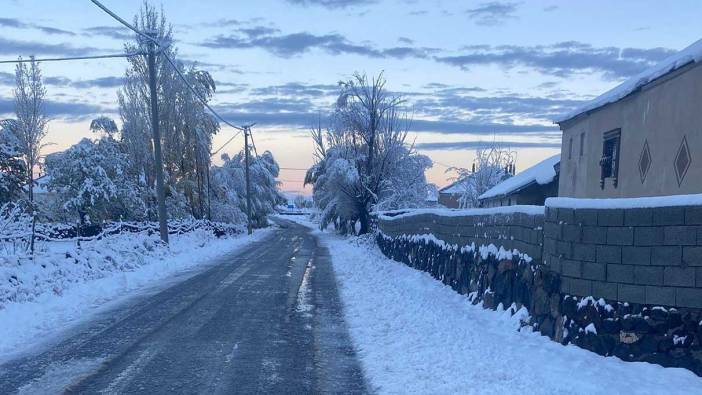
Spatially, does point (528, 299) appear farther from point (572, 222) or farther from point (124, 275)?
point (124, 275)

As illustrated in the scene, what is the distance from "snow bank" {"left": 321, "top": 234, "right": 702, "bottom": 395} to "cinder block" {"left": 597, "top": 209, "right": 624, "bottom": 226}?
1531mm

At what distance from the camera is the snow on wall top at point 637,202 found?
632 centimetres

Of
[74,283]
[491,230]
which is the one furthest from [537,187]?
[74,283]

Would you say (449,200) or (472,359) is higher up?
(449,200)

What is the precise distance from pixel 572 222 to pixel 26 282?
9.96m

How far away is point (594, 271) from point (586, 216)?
0.67 m

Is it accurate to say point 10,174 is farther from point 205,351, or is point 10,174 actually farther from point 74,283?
point 205,351

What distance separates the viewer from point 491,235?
10695mm

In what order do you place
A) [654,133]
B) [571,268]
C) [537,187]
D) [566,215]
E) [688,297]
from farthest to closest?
[537,187]
[654,133]
[566,215]
[571,268]
[688,297]

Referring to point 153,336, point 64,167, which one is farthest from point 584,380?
point 64,167

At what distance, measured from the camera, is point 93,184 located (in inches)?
1275

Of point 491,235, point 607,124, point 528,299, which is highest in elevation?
point 607,124

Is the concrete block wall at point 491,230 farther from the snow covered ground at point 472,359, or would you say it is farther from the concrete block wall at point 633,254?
the snow covered ground at point 472,359

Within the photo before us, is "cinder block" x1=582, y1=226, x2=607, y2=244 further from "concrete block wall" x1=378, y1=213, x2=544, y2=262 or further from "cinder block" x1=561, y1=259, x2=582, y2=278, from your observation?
"concrete block wall" x1=378, y1=213, x2=544, y2=262
